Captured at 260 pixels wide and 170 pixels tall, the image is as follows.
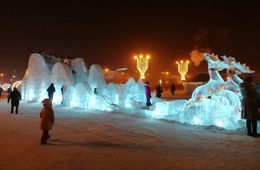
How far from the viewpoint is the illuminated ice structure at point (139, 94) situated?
14.3 metres

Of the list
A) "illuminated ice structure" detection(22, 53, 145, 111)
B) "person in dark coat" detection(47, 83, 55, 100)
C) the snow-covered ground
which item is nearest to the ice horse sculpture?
the snow-covered ground

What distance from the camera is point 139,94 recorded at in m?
25.8

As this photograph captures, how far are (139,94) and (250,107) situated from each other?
47.8 ft

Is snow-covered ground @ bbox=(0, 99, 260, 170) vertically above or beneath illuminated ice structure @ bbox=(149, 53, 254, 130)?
beneath

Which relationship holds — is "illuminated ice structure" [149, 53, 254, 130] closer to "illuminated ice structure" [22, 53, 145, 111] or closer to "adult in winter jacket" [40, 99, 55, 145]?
"illuminated ice structure" [22, 53, 145, 111]

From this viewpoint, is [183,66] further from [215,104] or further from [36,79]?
[215,104]

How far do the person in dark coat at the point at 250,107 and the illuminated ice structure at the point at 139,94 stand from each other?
153cm

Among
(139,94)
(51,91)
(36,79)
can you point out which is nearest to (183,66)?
(36,79)

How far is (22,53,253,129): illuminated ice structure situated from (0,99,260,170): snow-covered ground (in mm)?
1097

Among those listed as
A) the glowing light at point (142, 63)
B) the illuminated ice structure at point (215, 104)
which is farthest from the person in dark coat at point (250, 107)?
the glowing light at point (142, 63)

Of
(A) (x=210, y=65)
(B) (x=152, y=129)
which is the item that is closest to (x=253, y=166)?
(B) (x=152, y=129)

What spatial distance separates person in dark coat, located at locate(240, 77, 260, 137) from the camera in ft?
37.8

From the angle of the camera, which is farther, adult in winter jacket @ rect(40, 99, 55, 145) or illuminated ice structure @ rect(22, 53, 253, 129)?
illuminated ice structure @ rect(22, 53, 253, 129)

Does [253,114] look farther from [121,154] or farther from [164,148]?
[121,154]
